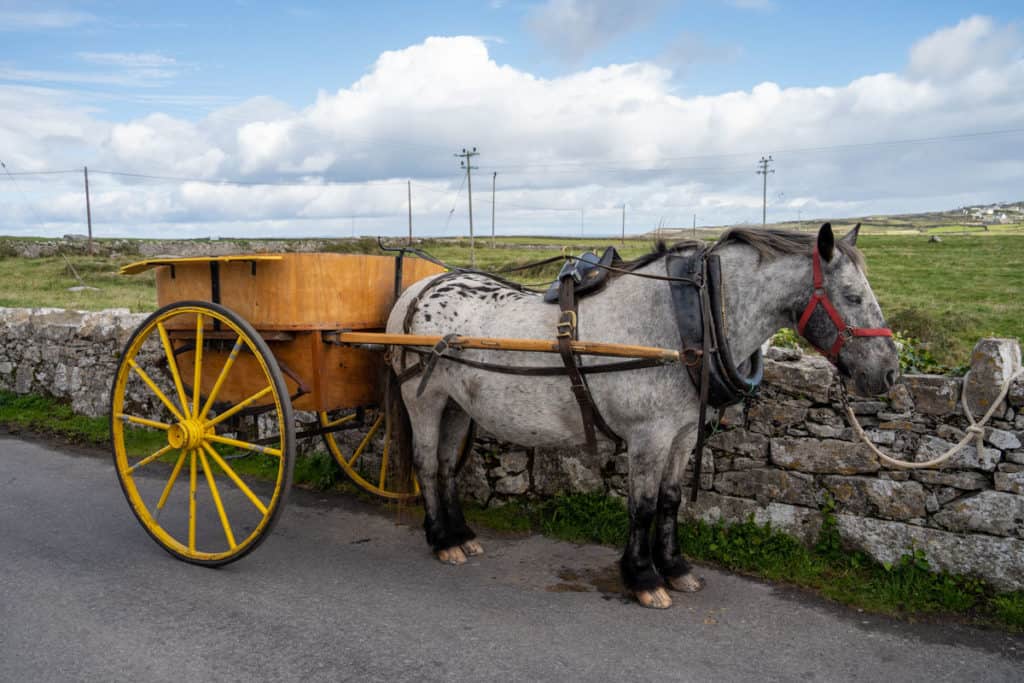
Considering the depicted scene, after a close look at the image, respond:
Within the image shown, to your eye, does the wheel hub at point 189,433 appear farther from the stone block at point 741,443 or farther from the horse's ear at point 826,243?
the horse's ear at point 826,243

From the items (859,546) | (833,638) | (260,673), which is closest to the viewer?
(260,673)

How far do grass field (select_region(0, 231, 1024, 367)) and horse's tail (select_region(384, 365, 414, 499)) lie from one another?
4.42 ft

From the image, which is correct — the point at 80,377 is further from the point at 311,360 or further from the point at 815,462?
the point at 815,462

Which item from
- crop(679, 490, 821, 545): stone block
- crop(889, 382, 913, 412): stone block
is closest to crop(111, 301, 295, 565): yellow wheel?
crop(679, 490, 821, 545): stone block

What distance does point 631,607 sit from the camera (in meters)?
4.22

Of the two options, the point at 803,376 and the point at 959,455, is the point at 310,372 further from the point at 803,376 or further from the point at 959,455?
the point at 959,455

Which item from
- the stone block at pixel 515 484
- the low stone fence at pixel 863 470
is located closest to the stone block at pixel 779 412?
the low stone fence at pixel 863 470

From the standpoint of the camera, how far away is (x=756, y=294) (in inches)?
155

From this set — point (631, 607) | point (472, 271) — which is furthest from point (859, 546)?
point (472, 271)

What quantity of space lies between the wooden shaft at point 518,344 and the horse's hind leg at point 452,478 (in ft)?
2.48

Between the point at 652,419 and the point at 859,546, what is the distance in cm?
169

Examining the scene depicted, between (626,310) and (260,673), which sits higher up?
(626,310)

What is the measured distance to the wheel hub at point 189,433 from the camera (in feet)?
15.8

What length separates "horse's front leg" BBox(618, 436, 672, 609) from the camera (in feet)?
13.5
